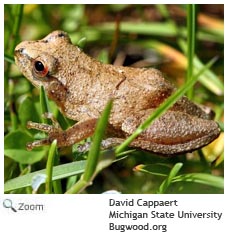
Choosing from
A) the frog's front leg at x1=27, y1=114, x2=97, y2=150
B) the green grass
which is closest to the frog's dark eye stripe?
the green grass

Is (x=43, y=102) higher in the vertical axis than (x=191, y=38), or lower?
lower

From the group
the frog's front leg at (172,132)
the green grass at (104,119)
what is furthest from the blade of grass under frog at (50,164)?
the frog's front leg at (172,132)

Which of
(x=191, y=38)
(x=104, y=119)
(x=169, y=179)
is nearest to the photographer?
(x=104, y=119)

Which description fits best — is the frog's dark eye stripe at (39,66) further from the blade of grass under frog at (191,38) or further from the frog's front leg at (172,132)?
the blade of grass under frog at (191,38)

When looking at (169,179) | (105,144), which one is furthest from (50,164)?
(169,179)
